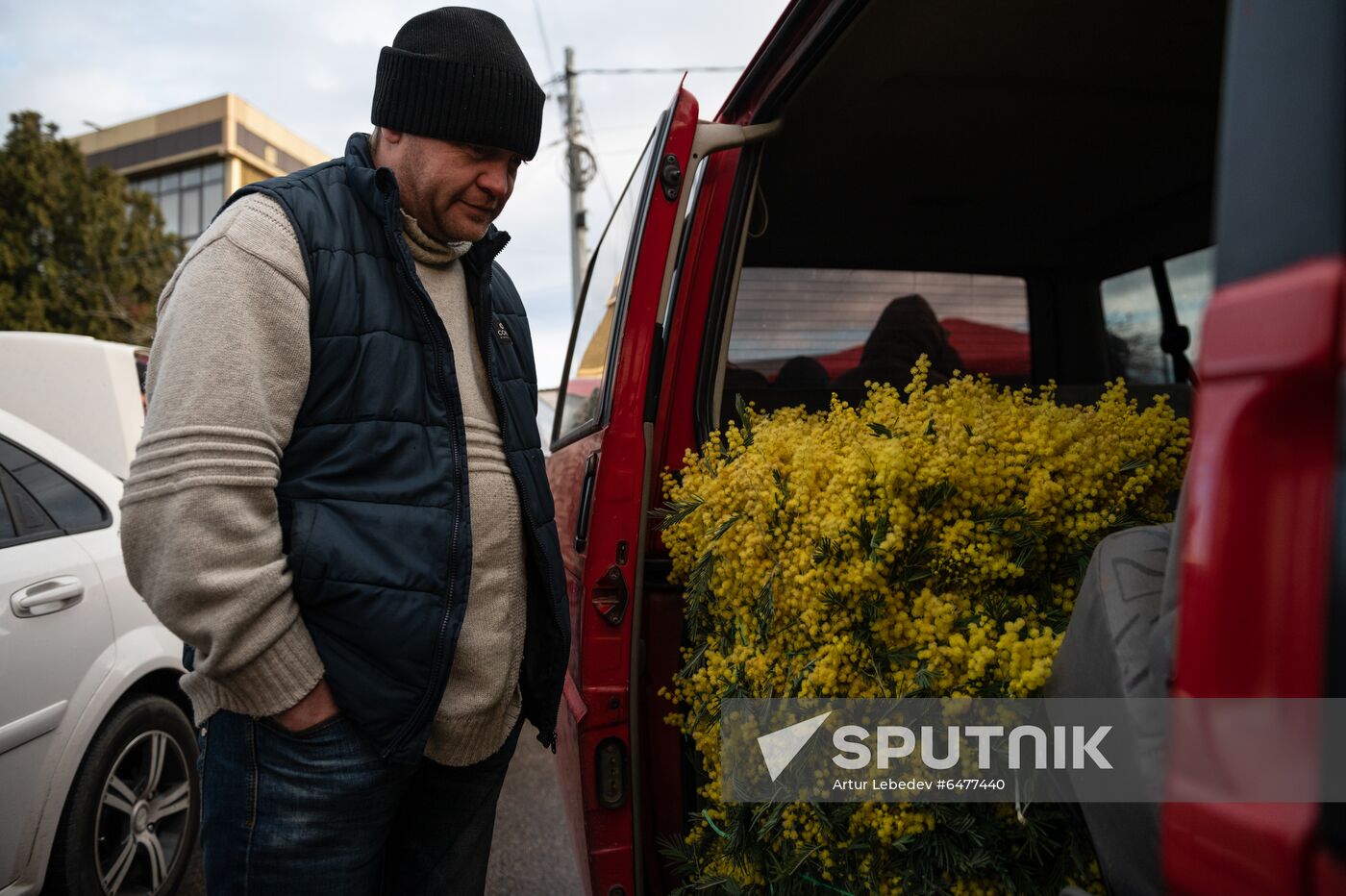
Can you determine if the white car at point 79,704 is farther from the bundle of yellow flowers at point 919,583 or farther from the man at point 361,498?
the bundle of yellow flowers at point 919,583

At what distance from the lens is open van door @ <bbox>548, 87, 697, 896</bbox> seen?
75.4 inches

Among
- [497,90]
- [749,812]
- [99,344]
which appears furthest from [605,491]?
[99,344]

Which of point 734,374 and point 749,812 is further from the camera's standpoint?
point 734,374

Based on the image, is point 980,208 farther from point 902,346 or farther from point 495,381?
point 495,381

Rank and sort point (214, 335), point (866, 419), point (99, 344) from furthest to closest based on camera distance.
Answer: point (99, 344), point (866, 419), point (214, 335)

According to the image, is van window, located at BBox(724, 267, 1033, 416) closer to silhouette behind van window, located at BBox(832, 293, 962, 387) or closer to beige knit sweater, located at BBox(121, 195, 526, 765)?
silhouette behind van window, located at BBox(832, 293, 962, 387)

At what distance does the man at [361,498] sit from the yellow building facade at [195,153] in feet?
107

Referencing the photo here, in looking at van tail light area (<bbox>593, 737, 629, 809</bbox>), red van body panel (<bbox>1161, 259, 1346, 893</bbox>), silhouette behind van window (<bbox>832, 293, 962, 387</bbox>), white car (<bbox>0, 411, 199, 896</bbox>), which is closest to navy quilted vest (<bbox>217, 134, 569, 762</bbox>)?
van tail light area (<bbox>593, 737, 629, 809</bbox>)

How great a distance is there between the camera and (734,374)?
3.13 metres

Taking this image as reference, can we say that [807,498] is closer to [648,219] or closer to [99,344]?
[648,219]

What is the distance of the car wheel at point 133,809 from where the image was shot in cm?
256

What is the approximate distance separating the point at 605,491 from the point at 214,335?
2.94 feet

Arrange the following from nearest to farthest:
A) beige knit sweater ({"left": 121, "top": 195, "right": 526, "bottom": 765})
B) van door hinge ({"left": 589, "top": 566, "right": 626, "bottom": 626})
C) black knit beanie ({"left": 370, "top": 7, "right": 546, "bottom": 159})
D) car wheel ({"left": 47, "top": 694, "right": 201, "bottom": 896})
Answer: beige knit sweater ({"left": 121, "top": 195, "right": 526, "bottom": 765}) → black knit beanie ({"left": 370, "top": 7, "right": 546, "bottom": 159}) → van door hinge ({"left": 589, "top": 566, "right": 626, "bottom": 626}) → car wheel ({"left": 47, "top": 694, "right": 201, "bottom": 896})

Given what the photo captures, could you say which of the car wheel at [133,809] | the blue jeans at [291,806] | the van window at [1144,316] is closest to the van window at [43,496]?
the car wheel at [133,809]
